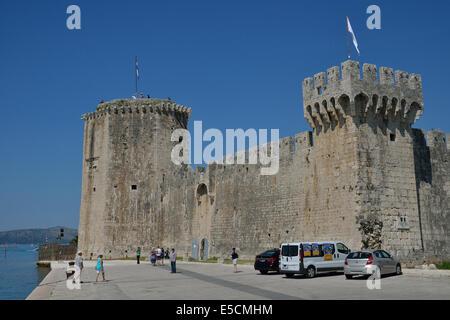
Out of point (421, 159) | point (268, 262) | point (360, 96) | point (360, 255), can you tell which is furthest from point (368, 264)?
point (421, 159)

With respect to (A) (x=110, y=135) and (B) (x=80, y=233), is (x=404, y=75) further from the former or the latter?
(B) (x=80, y=233)

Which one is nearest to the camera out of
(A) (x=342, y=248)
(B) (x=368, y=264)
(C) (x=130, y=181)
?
(B) (x=368, y=264)

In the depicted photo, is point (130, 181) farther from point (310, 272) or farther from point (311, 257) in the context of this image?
point (310, 272)

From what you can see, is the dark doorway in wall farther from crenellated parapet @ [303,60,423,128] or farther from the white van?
the white van

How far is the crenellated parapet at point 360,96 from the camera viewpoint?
21.9 m

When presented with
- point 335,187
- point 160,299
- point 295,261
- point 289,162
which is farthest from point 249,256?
point 160,299

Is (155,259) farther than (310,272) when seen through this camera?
Yes

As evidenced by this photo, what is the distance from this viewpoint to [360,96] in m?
22.0

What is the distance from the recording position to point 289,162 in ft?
87.4

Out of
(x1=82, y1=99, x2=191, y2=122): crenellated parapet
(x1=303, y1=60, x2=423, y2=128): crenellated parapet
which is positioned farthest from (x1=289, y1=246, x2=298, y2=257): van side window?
(x1=82, y1=99, x2=191, y2=122): crenellated parapet

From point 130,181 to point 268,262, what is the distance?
23140 mm

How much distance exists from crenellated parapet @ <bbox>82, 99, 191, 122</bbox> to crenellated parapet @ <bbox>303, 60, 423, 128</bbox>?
2099 cm

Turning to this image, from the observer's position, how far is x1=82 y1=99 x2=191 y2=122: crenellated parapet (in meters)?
42.2

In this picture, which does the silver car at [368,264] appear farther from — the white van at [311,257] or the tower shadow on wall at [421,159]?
the tower shadow on wall at [421,159]
